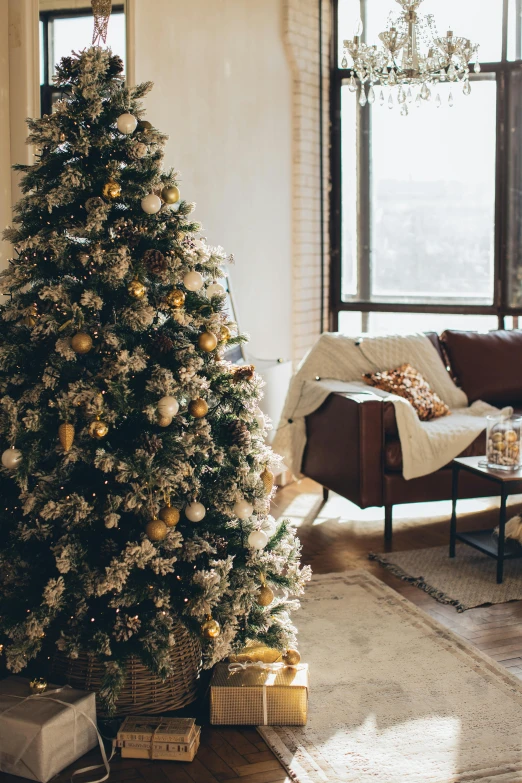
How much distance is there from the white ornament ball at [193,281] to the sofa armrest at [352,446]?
1792mm

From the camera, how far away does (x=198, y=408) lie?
2.59m

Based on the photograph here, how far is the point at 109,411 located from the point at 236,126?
324 centimetres

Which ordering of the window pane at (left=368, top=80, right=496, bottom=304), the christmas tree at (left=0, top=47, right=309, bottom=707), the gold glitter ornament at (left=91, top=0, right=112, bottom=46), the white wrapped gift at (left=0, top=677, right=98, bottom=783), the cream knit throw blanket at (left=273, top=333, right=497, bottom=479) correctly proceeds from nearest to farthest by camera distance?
the white wrapped gift at (left=0, top=677, right=98, bottom=783) → the christmas tree at (left=0, top=47, right=309, bottom=707) → the gold glitter ornament at (left=91, top=0, right=112, bottom=46) → the cream knit throw blanket at (left=273, top=333, right=497, bottom=479) → the window pane at (left=368, top=80, right=496, bottom=304)

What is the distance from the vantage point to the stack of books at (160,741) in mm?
2477

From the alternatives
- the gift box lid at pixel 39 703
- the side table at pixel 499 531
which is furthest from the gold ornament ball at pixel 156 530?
the side table at pixel 499 531

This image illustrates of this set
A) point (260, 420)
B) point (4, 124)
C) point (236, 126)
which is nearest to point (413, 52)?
point (236, 126)

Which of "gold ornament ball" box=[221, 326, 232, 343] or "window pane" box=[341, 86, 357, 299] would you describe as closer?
"gold ornament ball" box=[221, 326, 232, 343]

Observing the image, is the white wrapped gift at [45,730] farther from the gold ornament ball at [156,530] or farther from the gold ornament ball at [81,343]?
the gold ornament ball at [81,343]

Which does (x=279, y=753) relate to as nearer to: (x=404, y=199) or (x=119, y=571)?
(x=119, y=571)

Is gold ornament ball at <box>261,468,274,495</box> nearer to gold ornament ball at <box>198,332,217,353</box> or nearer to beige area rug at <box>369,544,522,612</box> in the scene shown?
gold ornament ball at <box>198,332,217,353</box>

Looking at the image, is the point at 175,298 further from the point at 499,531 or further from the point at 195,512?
the point at 499,531

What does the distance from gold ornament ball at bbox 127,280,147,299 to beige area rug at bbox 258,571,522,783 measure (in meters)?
1.30

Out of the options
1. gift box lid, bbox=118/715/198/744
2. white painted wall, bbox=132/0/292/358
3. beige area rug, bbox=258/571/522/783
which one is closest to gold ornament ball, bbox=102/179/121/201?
gift box lid, bbox=118/715/198/744

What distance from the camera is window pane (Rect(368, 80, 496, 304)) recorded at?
238 inches
